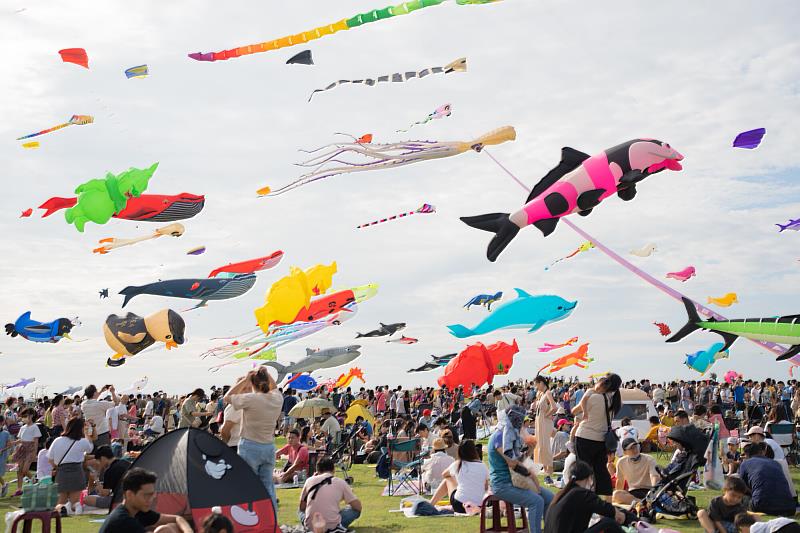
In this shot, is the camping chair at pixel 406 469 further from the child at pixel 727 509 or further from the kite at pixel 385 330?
the kite at pixel 385 330

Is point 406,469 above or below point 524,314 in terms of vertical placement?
below

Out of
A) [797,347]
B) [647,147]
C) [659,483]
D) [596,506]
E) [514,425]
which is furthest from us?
[797,347]

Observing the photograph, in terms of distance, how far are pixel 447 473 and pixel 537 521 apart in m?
2.06

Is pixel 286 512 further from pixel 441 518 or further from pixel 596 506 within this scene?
pixel 596 506

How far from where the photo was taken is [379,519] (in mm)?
8867

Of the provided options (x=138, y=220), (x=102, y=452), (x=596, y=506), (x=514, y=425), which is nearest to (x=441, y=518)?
(x=514, y=425)

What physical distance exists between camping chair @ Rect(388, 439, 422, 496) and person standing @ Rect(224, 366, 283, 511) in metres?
4.31

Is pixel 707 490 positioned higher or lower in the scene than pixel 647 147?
lower

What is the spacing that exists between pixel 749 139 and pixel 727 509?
6.05 m

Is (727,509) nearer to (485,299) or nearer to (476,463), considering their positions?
(476,463)

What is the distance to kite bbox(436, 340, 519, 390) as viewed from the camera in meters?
22.3

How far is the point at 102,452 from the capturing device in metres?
9.64

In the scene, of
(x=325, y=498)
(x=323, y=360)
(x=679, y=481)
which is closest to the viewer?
Answer: (x=325, y=498)

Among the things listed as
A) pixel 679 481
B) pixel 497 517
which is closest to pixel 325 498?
pixel 497 517
